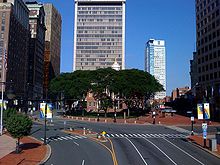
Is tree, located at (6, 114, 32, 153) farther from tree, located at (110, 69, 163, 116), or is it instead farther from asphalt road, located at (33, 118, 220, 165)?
tree, located at (110, 69, 163, 116)

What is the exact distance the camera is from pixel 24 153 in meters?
37.9

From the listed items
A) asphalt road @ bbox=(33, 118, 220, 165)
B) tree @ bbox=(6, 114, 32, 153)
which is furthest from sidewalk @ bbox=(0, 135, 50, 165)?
tree @ bbox=(6, 114, 32, 153)

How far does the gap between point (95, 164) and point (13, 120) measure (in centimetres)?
1224

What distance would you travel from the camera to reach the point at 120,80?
104625mm

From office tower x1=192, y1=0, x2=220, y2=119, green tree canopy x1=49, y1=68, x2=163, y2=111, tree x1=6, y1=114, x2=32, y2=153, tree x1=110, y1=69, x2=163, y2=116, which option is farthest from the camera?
green tree canopy x1=49, y1=68, x2=163, y2=111

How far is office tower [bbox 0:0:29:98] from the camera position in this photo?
141875 millimetres

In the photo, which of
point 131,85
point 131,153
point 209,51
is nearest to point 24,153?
point 131,153

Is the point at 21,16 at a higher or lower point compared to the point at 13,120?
higher

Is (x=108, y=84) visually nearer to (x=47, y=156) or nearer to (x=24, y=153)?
(x=24, y=153)

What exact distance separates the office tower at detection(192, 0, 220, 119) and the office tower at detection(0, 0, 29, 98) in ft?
233

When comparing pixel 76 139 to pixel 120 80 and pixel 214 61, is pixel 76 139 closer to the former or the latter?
pixel 120 80

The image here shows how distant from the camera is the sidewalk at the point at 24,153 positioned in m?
32.9

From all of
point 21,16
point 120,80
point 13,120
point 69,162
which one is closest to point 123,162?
point 69,162

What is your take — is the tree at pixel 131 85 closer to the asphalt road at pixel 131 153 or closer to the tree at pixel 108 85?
the tree at pixel 108 85
